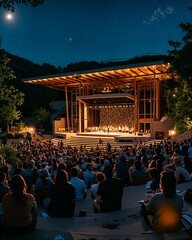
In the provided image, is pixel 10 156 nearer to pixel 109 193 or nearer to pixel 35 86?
pixel 109 193

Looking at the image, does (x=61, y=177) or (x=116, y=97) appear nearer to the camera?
(x=61, y=177)

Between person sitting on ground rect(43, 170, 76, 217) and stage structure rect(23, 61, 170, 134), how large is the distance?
22.5 metres

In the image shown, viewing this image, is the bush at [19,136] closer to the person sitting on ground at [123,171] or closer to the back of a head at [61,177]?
the person sitting on ground at [123,171]

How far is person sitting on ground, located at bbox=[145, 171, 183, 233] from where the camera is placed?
3996 millimetres

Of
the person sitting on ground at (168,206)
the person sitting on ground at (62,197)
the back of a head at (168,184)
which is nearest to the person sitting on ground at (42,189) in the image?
the person sitting on ground at (62,197)

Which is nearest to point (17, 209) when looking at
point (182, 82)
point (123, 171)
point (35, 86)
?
point (123, 171)

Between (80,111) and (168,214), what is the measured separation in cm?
3196

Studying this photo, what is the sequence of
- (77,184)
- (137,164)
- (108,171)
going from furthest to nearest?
(137,164) < (77,184) < (108,171)

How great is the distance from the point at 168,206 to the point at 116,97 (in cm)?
2794

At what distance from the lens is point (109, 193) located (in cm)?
544

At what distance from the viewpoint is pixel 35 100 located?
4897 centimetres

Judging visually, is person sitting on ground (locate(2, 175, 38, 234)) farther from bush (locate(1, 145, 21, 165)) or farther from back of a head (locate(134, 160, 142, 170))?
bush (locate(1, 145, 21, 165))

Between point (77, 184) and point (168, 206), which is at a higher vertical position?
point (168, 206)

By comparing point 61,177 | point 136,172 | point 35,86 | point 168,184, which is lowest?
point 136,172
